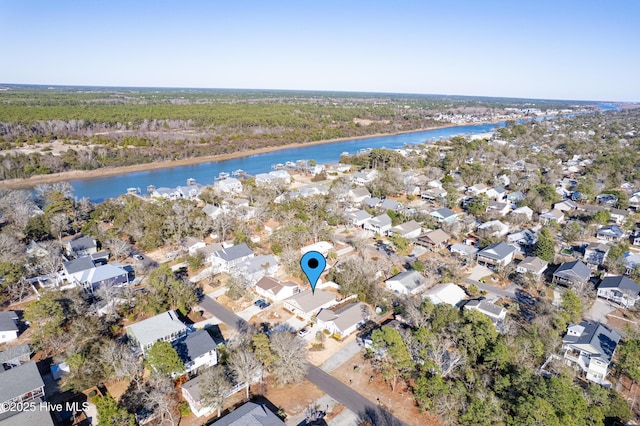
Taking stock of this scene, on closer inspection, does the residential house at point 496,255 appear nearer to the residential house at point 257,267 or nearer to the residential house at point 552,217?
the residential house at point 552,217

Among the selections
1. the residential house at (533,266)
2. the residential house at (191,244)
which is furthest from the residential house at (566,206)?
the residential house at (191,244)

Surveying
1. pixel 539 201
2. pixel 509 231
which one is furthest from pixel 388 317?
pixel 539 201

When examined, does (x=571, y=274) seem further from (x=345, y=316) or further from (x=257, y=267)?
(x=257, y=267)

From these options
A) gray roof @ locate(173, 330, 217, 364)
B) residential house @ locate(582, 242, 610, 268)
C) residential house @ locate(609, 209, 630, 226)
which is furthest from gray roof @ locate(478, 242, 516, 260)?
gray roof @ locate(173, 330, 217, 364)

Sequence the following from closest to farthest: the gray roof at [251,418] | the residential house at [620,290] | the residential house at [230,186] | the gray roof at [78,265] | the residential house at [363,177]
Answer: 1. the gray roof at [251,418]
2. the residential house at [620,290]
3. the gray roof at [78,265]
4. the residential house at [230,186]
5. the residential house at [363,177]

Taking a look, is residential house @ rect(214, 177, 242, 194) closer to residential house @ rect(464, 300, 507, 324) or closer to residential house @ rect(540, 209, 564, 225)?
residential house @ rect(464, 300, 507, 324)

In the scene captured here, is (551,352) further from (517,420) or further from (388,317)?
(388,317)

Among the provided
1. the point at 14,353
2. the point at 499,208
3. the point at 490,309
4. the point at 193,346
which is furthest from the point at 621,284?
the point at 14,353
